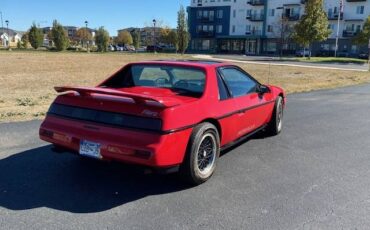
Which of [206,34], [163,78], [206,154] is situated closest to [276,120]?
[163,78]

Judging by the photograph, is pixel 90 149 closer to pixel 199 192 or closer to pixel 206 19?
pixel 199 192

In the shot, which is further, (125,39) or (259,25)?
(125,39)

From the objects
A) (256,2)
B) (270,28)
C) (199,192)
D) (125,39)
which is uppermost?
(256,2)

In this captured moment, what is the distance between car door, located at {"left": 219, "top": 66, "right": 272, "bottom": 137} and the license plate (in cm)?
198

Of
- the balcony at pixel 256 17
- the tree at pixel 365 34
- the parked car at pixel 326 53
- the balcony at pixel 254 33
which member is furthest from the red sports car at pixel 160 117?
the balcony at pixel 256 17

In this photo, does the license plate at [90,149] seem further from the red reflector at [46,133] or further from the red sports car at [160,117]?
the red reflector at [46,133]

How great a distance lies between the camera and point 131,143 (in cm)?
392

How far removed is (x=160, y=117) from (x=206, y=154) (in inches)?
37.3

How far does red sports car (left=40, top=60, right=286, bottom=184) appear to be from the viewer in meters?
3.95

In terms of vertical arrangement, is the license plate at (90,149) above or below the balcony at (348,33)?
below

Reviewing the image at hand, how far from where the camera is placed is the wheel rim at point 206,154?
14.8ft

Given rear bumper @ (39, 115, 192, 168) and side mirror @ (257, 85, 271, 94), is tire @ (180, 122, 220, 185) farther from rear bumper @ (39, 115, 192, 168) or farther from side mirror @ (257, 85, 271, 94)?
side mirror @ (257, 85, 271, 94)

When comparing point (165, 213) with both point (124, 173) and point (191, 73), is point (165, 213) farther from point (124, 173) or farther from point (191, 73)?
point (191, 73)

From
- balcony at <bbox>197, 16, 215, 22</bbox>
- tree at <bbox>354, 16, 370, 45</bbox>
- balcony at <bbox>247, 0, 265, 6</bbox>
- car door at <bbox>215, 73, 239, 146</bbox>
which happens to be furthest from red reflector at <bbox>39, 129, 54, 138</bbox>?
balcony at <bbox>197, 16, 215, 22</bbox>
